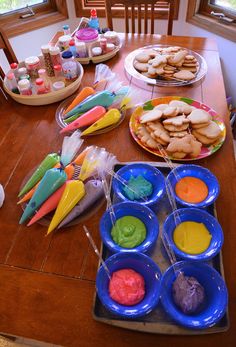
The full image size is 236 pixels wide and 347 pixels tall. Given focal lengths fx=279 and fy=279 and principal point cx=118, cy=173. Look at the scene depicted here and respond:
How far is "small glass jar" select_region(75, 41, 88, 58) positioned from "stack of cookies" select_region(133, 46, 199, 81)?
28cm

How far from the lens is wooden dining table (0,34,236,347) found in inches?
26.3

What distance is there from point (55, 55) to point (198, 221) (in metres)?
1.04

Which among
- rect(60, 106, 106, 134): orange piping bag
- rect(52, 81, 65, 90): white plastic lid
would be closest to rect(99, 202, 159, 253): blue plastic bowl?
rect(60, 106, 106, 134): orange piping bag

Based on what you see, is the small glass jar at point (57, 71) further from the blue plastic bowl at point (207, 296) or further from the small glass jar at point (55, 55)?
the blue plastic bowl at point (207, 296)

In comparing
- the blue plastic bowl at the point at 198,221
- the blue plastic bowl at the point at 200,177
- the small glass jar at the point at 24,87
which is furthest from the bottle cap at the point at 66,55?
the blue plastic bowl at the point at 198,221

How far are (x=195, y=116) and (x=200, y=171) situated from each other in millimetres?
272

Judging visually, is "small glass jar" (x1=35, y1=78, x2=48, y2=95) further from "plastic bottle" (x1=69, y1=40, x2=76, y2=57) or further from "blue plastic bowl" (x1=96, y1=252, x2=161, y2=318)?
"blue plastic bowl" (x1=96, y1=252, x2=161, y2=318)

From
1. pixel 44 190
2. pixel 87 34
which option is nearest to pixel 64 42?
pixel 87 34

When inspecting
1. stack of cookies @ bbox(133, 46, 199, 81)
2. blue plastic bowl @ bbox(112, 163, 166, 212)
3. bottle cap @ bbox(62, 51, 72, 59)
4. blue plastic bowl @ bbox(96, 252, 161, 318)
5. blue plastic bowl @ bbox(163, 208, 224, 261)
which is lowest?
stack of cookies @ bbox(133, 46, 199, 81)

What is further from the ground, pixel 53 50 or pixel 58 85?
pixel 53 50

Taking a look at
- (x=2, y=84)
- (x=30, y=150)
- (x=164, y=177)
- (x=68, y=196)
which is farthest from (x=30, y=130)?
(x=164, y=177)

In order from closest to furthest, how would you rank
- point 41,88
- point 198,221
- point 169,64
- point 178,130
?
point 198,221 < point 178,130 < point 41,88 < point 169,64

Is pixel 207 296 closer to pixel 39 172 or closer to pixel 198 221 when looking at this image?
pixel 198 221

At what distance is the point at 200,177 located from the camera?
0.93 m
